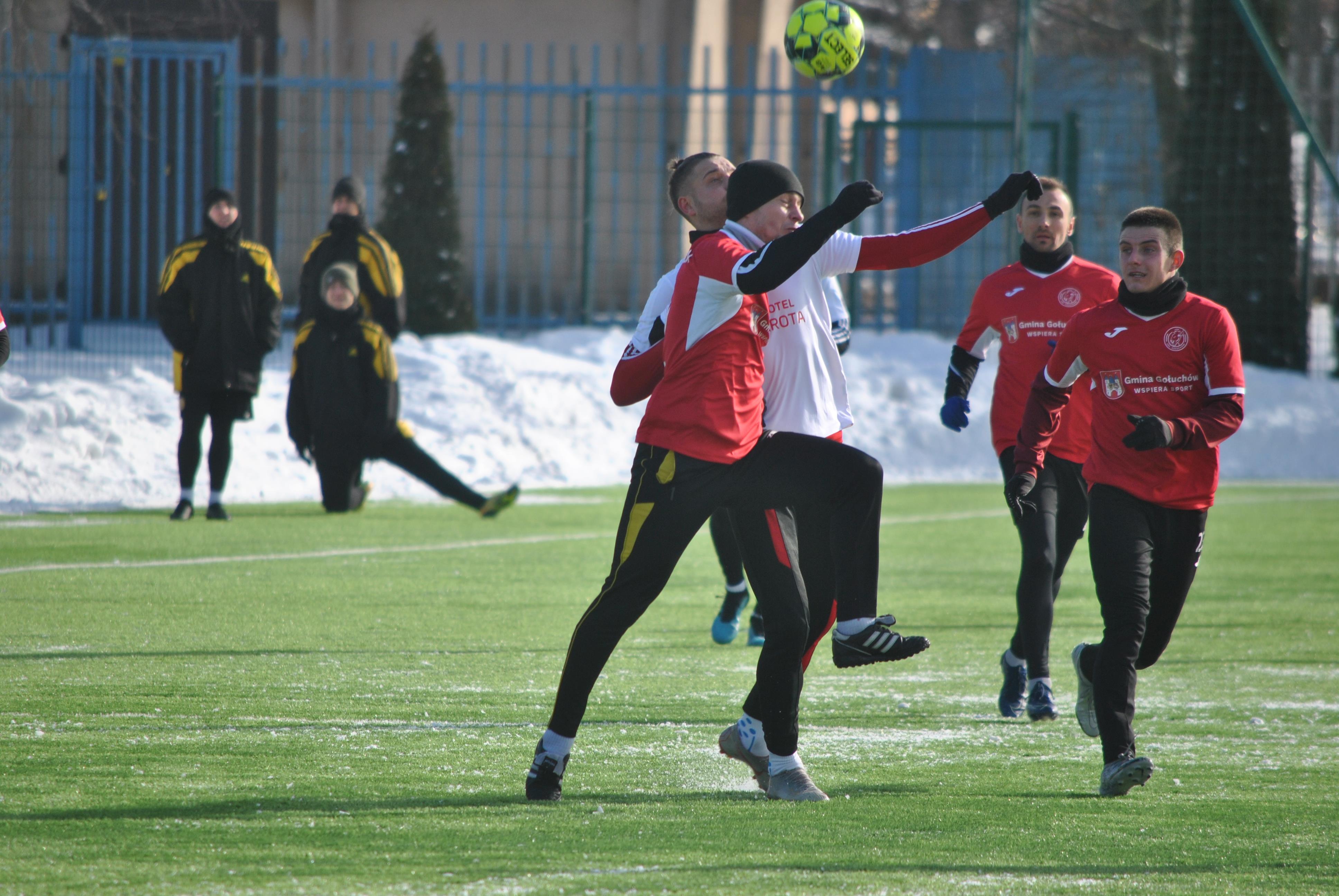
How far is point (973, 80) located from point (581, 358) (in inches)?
403

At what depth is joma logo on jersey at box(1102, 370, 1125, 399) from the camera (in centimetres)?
544

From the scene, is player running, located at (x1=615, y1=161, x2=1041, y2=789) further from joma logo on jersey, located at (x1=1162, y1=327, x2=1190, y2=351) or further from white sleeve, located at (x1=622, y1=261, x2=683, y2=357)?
joma logo on jersey, located at (x1=1162, y1=327, x2=1190, y2=351)

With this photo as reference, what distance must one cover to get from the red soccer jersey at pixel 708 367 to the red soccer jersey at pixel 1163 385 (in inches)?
50.9

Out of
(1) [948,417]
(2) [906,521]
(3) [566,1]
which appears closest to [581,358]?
(2) [906,521]

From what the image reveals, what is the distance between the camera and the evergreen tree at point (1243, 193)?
19797mm

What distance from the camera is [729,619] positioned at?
319 inches

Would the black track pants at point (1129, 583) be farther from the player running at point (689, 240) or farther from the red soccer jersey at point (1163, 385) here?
the player running at point (689, 240)

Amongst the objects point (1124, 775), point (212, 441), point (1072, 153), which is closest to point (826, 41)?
point (1124, 775)

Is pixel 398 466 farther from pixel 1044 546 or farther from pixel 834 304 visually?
pixel 1044 546

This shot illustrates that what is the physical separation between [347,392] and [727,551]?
483 cm

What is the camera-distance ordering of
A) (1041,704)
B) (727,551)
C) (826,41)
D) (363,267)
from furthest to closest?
(363,267)
(727,551)
(826,41)
(1041,704)

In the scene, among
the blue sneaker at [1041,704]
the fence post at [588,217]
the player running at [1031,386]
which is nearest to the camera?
the blue sneaker at [1041,704]

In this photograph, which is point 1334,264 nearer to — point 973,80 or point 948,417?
point 973,80

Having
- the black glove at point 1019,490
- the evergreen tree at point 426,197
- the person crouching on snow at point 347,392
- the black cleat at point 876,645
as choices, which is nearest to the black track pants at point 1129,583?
the black glove at point 1019,490
